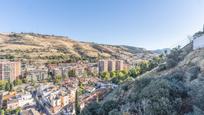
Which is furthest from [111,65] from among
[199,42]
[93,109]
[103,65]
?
[93,109]

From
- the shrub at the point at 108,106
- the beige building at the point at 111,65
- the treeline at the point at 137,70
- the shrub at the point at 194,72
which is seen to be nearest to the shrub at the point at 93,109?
the shrub at the point at 108,106

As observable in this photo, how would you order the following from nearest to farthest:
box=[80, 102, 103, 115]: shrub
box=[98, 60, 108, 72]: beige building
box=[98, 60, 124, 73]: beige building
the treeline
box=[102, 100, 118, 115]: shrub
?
box=[102, 100, 118, 115]: shrub, box=[80, 102, 103, 115]: shrub, the treeline, box=[98, 60, 108, 72]: beige building, box=[98, 60, 124, 73]: beige building

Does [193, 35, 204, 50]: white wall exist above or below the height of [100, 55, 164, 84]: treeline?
above

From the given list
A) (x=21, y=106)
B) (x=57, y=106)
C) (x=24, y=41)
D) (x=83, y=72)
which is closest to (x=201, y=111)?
(x=57, y=106)

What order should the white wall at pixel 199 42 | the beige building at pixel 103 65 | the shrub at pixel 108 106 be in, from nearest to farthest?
1. the shrub at pixel 108 106
2. the white wall at pixel 199 42
3. the beige building at pixel 103 65

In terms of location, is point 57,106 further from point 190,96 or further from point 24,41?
point 24,41

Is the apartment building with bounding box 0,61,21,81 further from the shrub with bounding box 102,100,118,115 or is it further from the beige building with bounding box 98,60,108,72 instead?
the shrub with bounding box 102,100,118,115

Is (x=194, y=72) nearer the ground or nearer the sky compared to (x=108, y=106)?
nearer the sky

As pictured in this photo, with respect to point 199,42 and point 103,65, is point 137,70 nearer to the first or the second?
point 199,42

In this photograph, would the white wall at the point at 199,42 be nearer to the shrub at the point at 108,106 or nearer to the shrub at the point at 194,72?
the shrub at the point at 194,72

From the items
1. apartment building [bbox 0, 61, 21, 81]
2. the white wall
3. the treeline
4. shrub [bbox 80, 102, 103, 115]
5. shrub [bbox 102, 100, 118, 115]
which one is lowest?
apartment building [bbox 0, 61, 21, 81]

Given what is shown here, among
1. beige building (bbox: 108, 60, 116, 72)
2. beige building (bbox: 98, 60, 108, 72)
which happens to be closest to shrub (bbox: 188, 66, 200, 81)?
beige building (bbox: 98, 60, 108, 72)
